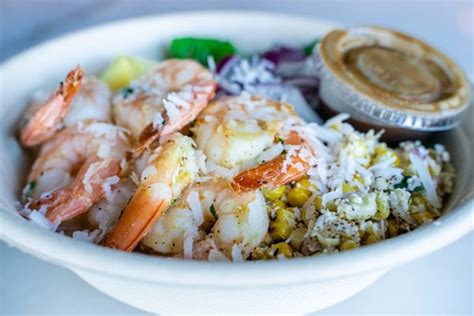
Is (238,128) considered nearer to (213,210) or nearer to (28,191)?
(213,210)

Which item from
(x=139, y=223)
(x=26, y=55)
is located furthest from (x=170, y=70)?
(x=139, y=223)

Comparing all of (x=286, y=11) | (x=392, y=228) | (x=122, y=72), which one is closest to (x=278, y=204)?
(x=392, y=228)

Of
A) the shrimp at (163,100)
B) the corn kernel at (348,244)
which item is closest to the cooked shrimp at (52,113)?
the shrimp at (163,100)

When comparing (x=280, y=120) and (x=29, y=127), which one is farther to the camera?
(x=29, y=127)

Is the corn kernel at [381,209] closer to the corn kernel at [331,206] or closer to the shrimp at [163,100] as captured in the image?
the corn kernel at [331,206]

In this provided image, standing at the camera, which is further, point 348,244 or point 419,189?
point 419,189

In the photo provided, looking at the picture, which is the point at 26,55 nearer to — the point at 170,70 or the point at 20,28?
the point at 170,70

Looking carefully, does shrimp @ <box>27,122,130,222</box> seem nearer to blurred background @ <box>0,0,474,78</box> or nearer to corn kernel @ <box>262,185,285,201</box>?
corn kernel @ <box>262,185,285,201</box>
